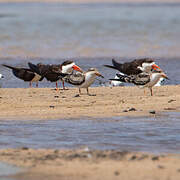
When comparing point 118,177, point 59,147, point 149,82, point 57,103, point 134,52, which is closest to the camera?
point 118,177

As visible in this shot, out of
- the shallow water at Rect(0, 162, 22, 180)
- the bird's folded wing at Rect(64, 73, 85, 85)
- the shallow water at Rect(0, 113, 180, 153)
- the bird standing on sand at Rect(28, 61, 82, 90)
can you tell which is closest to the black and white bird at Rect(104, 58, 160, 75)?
the bird standing on sand at Rect(28, 61, 82, 90)

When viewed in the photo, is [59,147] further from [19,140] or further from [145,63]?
[145,63]

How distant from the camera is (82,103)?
10.4 metres

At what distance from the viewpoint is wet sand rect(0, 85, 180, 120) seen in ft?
30.1

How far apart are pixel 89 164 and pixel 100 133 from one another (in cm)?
174

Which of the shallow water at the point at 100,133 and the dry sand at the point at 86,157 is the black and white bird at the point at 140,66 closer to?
the dry sand at the point at 86,157

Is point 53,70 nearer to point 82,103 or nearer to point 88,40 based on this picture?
point 82,103

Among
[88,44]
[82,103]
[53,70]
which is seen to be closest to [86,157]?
[82,103]

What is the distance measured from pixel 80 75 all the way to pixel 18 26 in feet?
62.5

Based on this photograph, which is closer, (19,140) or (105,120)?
(19,140)

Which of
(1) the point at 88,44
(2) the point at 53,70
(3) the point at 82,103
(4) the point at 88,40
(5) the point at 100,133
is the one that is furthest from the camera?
(4) the point at 88,40

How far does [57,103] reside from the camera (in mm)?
10414

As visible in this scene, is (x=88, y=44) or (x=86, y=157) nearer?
(x=86, y=157)

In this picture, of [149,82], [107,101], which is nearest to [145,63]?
[149,82]
